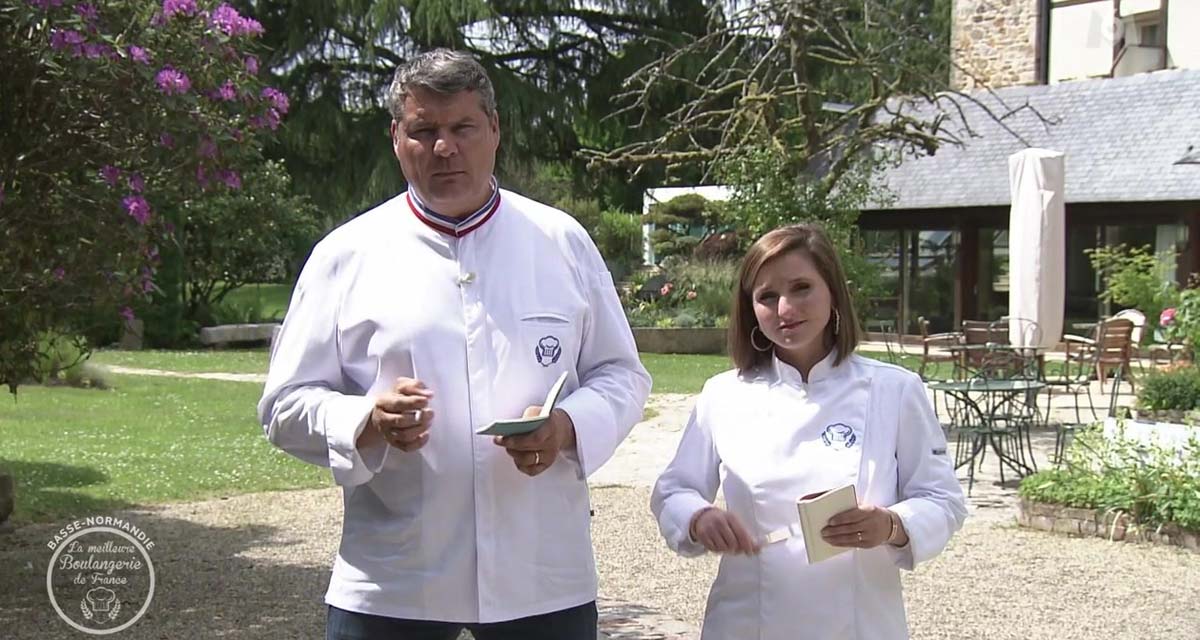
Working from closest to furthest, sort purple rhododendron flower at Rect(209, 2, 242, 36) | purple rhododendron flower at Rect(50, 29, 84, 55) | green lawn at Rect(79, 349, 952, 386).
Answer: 1. purple rhododendron flower at Rect(50, 29, 84, 55)
2. purple rhododendron flower at Rect(209, 2, 242, 36)
3. green lawn at Rect(79, 349, 952, 386)

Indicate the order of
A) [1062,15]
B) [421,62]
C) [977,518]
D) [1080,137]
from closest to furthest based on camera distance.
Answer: [421,62] → [977,518] → [1080,137] → [1062,15]

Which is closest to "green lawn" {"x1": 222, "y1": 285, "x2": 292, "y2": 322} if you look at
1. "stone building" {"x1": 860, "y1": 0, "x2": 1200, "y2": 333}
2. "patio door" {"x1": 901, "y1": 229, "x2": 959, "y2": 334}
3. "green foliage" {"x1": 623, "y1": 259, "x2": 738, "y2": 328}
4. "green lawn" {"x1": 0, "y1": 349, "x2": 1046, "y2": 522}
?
"green foliage" {"x1": 623, "y1": 259, "x2": 738, "y2": 328}

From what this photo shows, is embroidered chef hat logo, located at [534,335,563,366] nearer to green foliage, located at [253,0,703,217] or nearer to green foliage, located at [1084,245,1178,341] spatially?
green foliage, located at [1084,245,1178,341]

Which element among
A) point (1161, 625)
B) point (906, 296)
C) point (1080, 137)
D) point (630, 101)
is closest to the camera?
point (1161, 625)

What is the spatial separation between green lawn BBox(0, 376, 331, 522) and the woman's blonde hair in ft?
20.7

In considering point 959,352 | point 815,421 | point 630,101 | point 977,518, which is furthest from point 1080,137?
point 815,421

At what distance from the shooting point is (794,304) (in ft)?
8.75

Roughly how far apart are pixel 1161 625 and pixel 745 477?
12.7 ft

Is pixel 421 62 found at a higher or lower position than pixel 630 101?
lower

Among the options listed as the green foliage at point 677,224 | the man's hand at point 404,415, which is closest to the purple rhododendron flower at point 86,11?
the man's hand at point 404,415

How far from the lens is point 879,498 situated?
261 centimetres

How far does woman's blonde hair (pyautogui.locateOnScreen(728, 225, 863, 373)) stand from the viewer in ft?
8.86

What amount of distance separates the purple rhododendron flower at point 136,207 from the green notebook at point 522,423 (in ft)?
11.8

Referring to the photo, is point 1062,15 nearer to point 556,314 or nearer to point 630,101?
point 630,101
